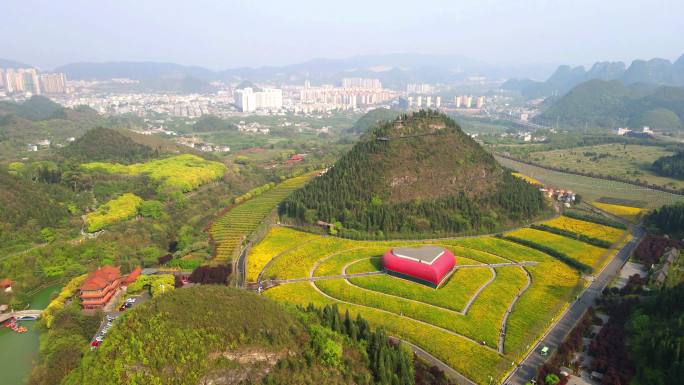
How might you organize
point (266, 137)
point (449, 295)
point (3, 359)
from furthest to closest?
point (266, 137) → point (449, 295) → point (3, 359)

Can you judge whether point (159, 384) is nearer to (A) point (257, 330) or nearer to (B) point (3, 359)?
(A) point (257, 330)

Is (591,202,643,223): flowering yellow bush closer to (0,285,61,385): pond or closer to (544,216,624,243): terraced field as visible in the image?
(544,216,624,243): terraced field

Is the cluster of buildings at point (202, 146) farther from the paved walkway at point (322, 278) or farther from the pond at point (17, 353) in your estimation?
the pond at point (17, 353)

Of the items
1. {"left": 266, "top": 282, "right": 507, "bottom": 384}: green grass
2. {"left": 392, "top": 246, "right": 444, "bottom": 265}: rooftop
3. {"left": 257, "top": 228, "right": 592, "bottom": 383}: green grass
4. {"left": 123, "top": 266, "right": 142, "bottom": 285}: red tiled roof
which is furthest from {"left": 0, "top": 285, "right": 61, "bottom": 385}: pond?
{"left": 392, "top": 246, "right": 444, "bottom": 265}: rooftop

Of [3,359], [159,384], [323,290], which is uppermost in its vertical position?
[159,384]

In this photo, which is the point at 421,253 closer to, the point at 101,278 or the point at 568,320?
the point at 568,320

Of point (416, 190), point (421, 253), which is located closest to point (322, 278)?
point (421, 253)

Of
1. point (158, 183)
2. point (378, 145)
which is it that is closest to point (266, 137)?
point (158, 183)
